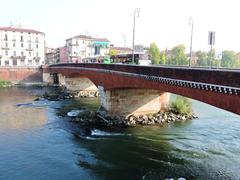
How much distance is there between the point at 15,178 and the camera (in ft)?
65.6

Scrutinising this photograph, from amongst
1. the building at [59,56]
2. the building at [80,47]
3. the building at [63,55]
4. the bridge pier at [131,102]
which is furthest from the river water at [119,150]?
the building at [59,56]

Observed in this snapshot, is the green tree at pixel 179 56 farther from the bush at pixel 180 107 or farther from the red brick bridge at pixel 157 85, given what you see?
the bush at pixel 180 107

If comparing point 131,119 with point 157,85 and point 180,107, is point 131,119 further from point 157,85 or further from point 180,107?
point 157,85

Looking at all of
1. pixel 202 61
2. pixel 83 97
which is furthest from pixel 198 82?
pixel 202 61

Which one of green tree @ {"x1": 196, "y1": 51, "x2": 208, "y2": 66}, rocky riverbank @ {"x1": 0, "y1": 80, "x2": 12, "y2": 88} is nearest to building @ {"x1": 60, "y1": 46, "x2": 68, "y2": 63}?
rocky riverbank @ {"x1": 0, "y1": 80, "x2": 12, "y2": 88}

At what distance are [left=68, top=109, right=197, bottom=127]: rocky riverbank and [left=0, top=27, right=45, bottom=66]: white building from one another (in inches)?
2946

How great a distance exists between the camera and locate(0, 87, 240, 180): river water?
20.9 m

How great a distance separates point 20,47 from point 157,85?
90.5m

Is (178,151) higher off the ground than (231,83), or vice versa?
(231,83)

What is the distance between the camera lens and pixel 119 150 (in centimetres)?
2591

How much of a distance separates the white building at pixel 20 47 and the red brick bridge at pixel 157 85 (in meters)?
60.1

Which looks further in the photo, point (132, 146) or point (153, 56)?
point (153, 56)

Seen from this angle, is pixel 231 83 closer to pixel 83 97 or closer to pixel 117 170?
pixel 117 170

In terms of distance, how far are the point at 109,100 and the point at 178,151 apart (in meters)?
13.8
